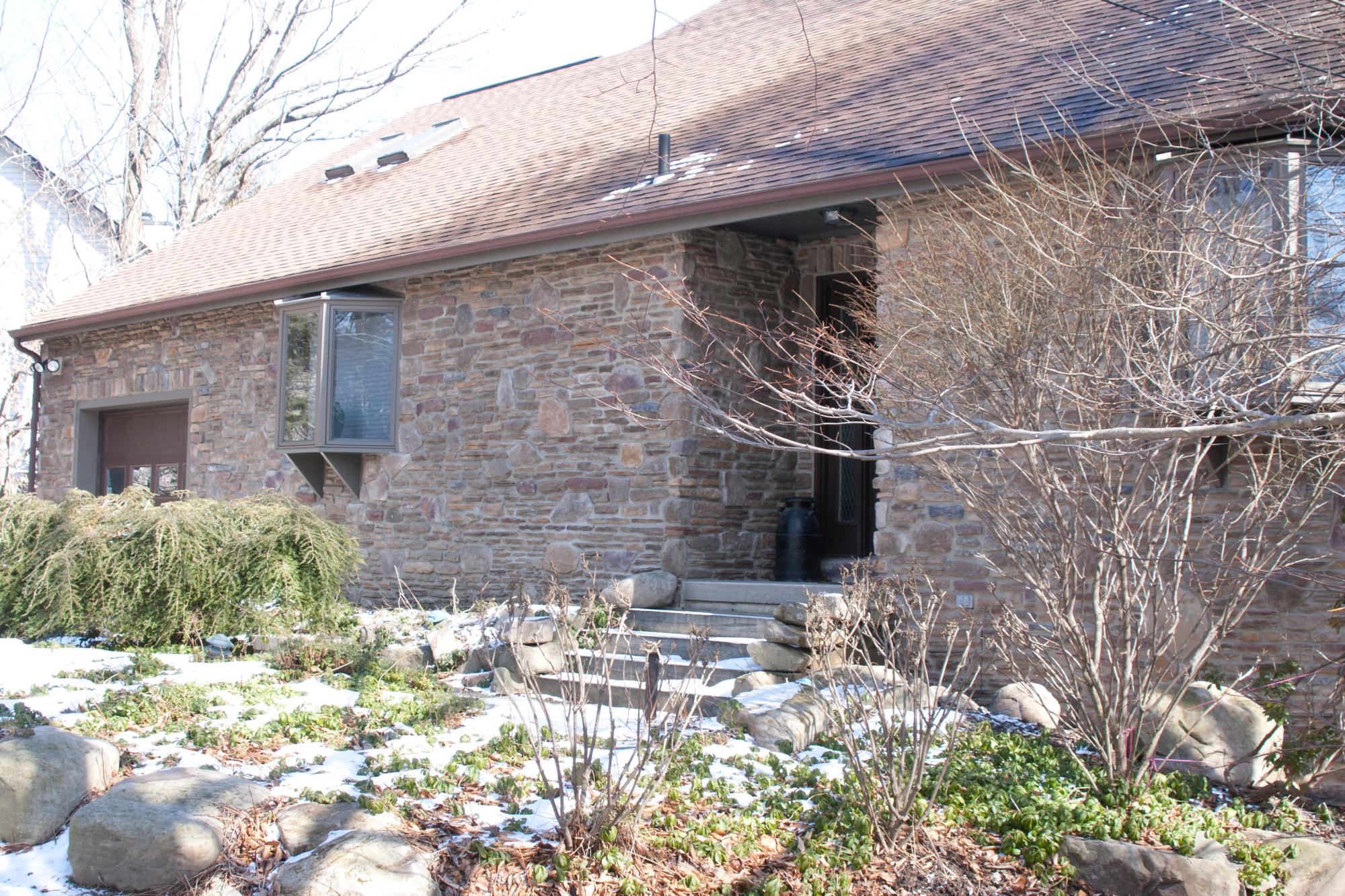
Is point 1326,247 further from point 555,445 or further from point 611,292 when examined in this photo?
point 555,445

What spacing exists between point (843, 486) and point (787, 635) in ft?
8.96

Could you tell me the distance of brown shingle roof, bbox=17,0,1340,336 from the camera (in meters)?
7.42

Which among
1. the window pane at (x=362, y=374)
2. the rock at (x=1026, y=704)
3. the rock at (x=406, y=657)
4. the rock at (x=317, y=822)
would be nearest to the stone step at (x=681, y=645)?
the rock at (x=406, y=657)

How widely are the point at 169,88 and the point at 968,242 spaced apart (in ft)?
57.0

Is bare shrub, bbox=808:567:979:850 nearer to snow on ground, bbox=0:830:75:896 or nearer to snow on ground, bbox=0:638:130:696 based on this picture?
snow on ground, bbox=0:830:75:896

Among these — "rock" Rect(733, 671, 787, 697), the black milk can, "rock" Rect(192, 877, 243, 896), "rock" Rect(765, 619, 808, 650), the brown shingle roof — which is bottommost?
"rock" Rect(192, 877, 243, 896)

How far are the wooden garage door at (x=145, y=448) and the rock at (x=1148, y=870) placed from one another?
33.7 feet

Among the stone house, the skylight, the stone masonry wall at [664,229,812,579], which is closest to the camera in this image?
the stone house

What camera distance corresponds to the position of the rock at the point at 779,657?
6.95m

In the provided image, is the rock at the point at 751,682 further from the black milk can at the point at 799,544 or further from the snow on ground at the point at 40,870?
Result: the snow on ground at the point at 40,870

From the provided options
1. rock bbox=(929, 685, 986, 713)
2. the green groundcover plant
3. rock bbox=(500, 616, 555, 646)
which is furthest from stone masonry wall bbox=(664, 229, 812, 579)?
rock bbox=(929, 685, 986, 713)

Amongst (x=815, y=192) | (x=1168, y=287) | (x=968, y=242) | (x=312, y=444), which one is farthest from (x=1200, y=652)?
(x=312, y=444)

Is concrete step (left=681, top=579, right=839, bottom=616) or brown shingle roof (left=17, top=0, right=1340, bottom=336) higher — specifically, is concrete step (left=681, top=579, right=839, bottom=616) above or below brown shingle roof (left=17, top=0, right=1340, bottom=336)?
below

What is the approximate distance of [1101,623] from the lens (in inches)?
205
